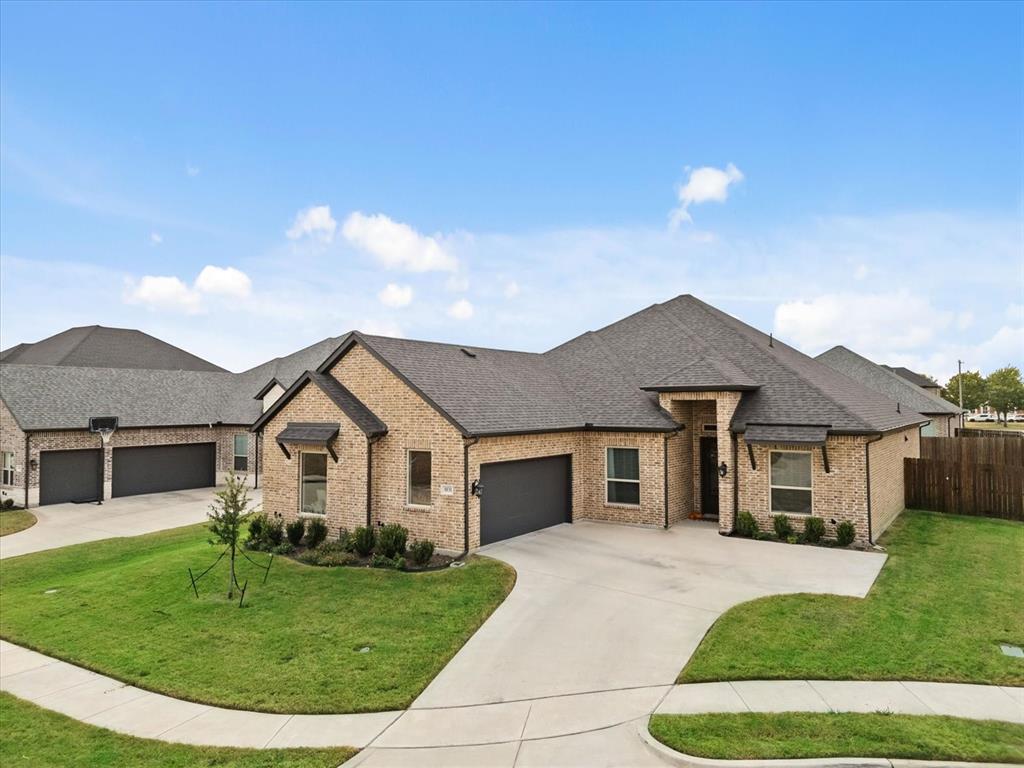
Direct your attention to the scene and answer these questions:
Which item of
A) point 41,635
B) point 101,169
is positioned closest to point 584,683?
point 41,635

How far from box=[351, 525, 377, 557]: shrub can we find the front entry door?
1062 cm

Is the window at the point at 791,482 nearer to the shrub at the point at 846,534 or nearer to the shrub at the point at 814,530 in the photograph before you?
the shrub at the point at 814,530

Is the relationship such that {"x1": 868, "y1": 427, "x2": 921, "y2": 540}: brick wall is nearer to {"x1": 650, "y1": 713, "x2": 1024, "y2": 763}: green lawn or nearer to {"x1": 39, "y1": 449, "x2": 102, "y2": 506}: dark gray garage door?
{"x1": 650, "y1": 713, "x2": 1024, "y2": 763}: green lawn

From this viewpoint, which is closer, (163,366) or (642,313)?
(642,313)

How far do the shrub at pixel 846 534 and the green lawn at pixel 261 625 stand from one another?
28.7ft

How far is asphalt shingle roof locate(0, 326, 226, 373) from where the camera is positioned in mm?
48719

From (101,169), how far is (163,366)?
3882 centimetres

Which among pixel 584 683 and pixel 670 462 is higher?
pixel 670 462

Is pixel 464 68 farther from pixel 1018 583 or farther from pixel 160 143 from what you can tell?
pixel 1018 583

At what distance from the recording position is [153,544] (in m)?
17.0

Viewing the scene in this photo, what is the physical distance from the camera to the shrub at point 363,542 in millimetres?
13852

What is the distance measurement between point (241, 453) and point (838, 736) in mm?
30144

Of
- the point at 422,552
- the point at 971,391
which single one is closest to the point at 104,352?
the point at 422,552

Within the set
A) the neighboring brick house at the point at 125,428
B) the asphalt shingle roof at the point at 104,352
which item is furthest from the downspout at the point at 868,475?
the asphalt shingle roof at the point at 104,352
